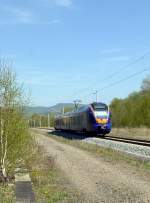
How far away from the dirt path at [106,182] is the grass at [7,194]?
1758 mm

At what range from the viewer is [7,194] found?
11.3 m

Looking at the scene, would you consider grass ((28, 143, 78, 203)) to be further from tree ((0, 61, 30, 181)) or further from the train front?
the train front

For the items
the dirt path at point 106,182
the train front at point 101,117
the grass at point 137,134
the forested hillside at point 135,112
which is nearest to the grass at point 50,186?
the dirt path at point 106,182

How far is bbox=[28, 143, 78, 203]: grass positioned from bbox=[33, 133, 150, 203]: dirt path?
32 centimetres

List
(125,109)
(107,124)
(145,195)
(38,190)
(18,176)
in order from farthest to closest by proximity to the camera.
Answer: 1. (125,109)
2. (107,124)
3. (18,176)
4. (38,190)
5. (145,195)

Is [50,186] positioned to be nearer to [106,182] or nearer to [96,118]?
[106,182]

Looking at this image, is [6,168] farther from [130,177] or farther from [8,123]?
[130,177]

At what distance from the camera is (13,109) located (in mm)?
13188

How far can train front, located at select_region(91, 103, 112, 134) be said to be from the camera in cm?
4212

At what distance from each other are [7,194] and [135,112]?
6803cm

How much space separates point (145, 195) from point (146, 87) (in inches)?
3067

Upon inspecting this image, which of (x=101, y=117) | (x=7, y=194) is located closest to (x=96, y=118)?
(x=101, y=117)

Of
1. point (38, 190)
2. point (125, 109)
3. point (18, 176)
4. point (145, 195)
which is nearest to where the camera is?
point (145, 195)

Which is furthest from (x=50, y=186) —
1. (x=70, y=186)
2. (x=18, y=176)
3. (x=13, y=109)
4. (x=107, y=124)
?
(x=107, y=124)
